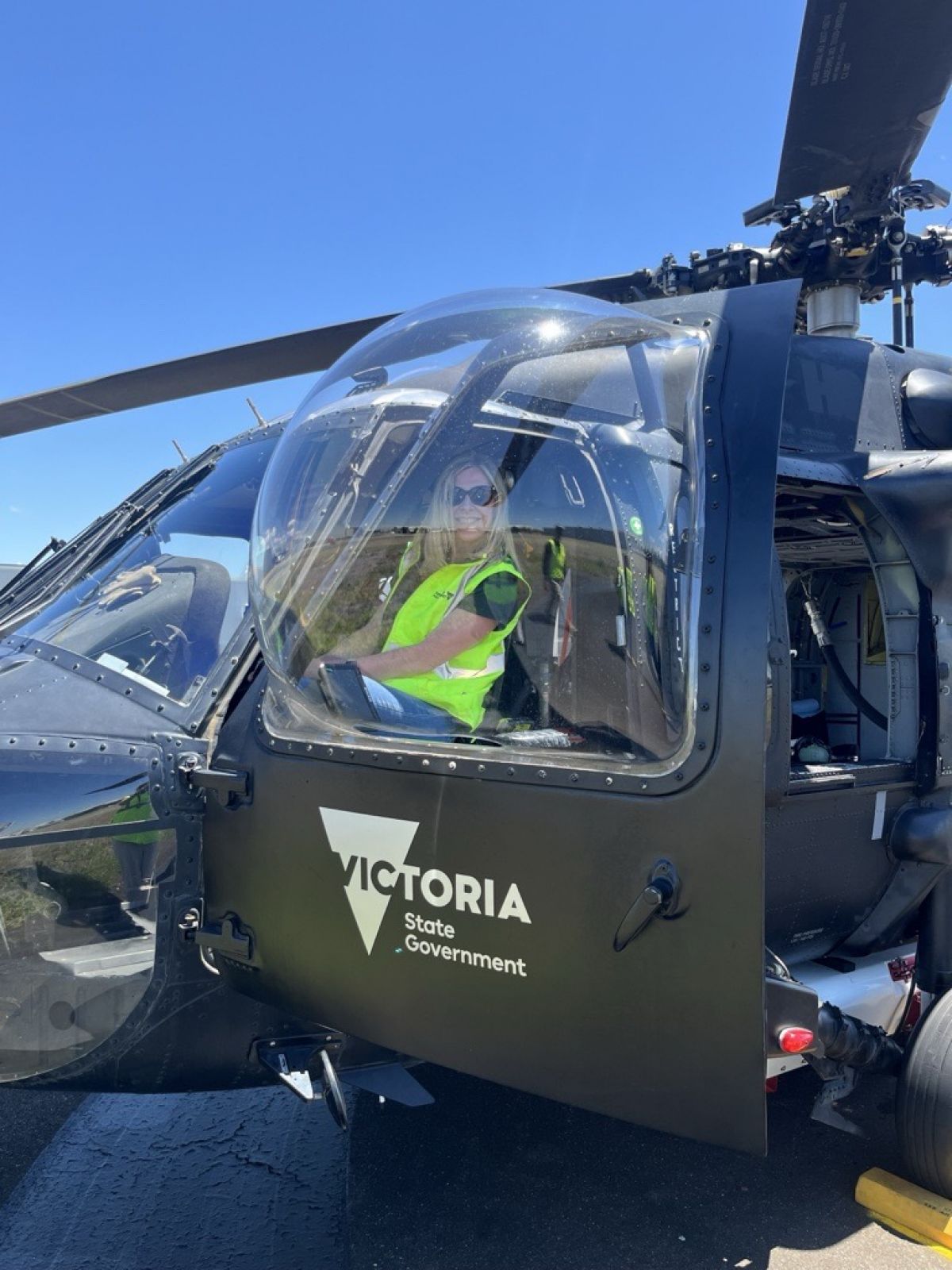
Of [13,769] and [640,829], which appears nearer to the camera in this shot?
[640,829]

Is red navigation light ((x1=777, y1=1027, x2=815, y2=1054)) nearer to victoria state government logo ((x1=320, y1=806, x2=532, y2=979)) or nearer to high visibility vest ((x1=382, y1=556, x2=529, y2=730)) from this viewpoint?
victoria state government logo ((x1=320, y1=806, x2=532, y2=979))

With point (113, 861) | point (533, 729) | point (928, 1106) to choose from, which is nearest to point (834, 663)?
point (928, 1106)

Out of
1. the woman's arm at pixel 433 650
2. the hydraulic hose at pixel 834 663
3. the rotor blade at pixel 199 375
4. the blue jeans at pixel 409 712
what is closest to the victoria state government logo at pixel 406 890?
the blue jeans at pixel 409 712

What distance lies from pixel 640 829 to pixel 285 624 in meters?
1.05

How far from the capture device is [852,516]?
3.02 meters

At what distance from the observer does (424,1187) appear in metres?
2.82

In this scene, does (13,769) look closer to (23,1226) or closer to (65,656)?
(65,656)

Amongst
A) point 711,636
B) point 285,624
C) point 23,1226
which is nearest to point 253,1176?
point 23,1226

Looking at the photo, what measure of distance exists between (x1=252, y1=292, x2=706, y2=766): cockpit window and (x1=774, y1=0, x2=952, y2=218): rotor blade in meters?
1.15

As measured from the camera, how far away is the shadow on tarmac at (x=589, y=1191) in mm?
2504

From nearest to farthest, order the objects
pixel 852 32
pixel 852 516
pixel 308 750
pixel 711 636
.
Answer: pixel 711 636 < pixel 308 750 < pixel 852 32 < pixel 852 516

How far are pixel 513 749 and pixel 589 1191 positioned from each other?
1678 millimetres

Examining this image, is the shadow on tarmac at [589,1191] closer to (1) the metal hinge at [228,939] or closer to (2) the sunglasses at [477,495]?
(1) the metal hinge at [228,939]

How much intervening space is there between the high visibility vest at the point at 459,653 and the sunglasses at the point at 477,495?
15 centimetres
